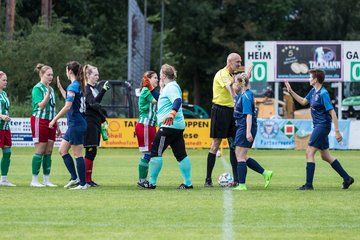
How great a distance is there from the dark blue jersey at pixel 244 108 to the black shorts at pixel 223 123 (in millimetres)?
709

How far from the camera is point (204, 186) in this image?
52.8ft

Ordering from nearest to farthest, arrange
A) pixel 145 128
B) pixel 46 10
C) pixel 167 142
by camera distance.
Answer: pixel 167 142, pixel 145 128, pixel 46 10

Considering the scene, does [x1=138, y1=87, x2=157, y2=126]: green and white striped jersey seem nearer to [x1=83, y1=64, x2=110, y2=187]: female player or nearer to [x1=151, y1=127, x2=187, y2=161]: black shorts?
[x1=83, y1=64, x2=110, y2=187]: female player

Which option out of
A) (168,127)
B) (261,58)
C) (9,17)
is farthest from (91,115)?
(9,17)

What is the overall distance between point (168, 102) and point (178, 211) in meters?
3.33

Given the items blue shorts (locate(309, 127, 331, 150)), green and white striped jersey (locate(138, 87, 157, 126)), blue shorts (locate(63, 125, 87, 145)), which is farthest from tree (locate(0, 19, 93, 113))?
blue shorts (locate(309, 127, 331, 150))

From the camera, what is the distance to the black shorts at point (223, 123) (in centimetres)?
1611

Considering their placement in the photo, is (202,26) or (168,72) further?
(202,26)

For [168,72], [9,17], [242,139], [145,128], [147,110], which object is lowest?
[242,139]

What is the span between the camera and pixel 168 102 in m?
14.9

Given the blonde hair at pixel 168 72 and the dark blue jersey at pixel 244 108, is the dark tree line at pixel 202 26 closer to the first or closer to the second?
the dark blue jersey at pixel 244 108

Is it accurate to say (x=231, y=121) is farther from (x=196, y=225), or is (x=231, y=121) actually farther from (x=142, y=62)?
(x=142, y=62)

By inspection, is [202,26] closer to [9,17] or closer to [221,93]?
[9,17]

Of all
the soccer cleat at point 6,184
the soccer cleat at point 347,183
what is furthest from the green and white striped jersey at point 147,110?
the soccer cleat at point 347,183
